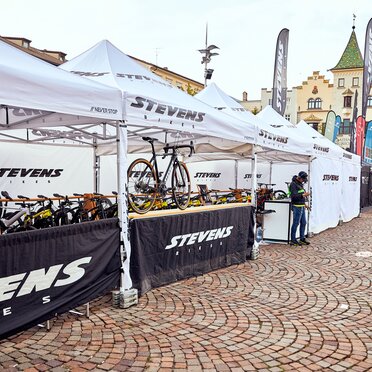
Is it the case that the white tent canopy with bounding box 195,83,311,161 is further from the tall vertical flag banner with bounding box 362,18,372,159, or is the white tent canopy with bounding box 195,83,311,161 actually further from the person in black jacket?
the tall vertical flag banner with bounding box 362,18,372,159

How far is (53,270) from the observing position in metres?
4.26

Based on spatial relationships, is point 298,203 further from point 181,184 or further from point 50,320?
point 50,320

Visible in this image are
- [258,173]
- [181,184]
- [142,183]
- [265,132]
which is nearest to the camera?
[142,183]

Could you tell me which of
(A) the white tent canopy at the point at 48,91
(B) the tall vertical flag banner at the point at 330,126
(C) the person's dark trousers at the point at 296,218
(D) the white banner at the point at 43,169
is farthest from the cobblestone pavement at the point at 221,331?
(B) the tall vertical flag banner at the point at 330,126

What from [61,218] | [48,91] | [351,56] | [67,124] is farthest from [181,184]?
[351,56]

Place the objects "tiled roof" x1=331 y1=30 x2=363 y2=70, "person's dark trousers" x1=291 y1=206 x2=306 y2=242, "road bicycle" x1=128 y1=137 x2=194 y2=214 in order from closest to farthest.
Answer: "road bicycle" x1=128 y1=137 x2=194 y2=214
"person's dark trousers" x1=291 y1=206 x2=306 y2=242
"tiled roof" x1=331 y1=30 x2=363 y2=70

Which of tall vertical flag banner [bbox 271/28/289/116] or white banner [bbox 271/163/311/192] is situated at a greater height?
tall vertical flag banner [bbox 271/28/289/116]

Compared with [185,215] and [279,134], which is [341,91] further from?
[185,215]

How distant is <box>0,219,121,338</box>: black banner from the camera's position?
3.86 m

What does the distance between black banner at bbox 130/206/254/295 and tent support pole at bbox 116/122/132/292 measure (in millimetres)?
211

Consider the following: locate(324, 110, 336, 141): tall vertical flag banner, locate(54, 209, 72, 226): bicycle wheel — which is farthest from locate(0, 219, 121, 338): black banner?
locate(324, 110, 336, 141): tall vertical flag banner

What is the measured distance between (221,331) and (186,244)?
2.08m

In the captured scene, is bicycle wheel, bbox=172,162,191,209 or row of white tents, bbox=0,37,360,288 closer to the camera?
row of white tents, bbox=0,37,360,288

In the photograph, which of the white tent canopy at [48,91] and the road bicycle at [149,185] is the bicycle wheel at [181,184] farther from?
the white tent canopy at [48,91]
